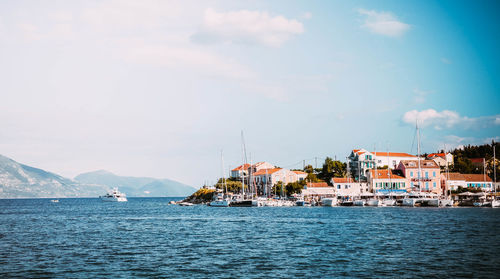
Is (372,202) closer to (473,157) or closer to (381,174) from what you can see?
(381,174)

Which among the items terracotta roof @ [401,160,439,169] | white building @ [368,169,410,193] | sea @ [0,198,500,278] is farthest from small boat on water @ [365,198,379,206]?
sea @ [0,198,500,278]

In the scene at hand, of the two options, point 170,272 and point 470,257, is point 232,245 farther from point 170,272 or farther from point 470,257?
point 470,257

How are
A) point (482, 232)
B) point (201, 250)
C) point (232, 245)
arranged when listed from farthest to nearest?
1. point (482, 232)
2. point (232, 245)
3. point (201, 250)

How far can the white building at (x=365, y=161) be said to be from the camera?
143m

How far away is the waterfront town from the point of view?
372 feet

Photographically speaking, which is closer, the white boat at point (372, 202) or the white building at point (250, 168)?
the white boat at point (372, 202)

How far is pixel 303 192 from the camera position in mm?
134375

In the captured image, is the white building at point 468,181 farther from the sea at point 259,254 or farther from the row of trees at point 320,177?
the sea at point 259,254

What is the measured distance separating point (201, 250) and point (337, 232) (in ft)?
61.9

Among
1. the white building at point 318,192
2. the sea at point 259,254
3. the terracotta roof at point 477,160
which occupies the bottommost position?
the sea at point 259,254

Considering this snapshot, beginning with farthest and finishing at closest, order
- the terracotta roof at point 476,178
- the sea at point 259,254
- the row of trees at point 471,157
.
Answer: the row of trees at point 471,157 < the terracotta roof at point 476,178 < the sea at point 259,254

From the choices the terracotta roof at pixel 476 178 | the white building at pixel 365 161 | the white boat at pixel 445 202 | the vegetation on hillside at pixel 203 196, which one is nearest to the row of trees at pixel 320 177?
the white building at pixel 365 161

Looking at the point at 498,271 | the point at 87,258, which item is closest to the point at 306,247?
the point at 498,271

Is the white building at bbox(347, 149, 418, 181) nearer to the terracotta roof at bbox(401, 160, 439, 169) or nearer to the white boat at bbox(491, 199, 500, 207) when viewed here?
the terracotta roof at bbox(401, 160, 439, 169)
